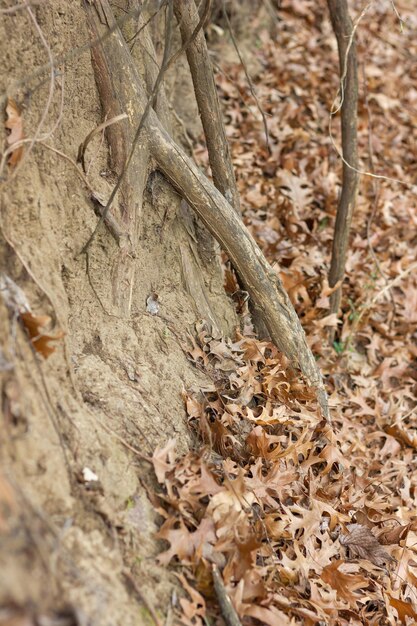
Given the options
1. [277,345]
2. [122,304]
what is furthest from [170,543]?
[277,345]

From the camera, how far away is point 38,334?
7.02ft

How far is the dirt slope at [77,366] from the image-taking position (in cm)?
180

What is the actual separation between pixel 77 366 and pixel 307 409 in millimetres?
1444

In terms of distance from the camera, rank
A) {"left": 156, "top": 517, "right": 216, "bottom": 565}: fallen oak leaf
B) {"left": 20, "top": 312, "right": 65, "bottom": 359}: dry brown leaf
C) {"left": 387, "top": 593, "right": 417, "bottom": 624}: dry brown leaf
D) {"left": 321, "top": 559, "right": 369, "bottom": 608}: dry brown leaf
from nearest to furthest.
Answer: {"left": 20, "top": 312, "right": 65, "bottom": 359}: dry brown leaf, {"left": 156, "top": 517, "right": 216, "bottom": 565}: fallen oak leaf, {"left": 321, "top": 559, "right": 369, "bottom": 608}: dry brown leaf, {"left": 387, "top": 593, "right": 417, "bottom": 624}: dry brown leaf

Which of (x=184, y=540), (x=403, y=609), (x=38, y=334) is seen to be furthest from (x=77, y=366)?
(x=403, y=609)

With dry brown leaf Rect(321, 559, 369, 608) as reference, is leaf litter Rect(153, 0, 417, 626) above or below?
above

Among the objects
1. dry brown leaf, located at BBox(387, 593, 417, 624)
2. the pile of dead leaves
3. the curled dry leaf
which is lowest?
dry brown leaf, located at BBox(387, 593, 417, 624)

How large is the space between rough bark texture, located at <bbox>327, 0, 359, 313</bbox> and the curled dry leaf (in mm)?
2282

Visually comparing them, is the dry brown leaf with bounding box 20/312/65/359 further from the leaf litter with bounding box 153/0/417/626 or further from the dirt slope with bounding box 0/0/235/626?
the leaf litter with bounding box 153/0/417/626

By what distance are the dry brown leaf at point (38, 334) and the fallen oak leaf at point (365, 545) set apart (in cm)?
182

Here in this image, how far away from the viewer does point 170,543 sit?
226 cm

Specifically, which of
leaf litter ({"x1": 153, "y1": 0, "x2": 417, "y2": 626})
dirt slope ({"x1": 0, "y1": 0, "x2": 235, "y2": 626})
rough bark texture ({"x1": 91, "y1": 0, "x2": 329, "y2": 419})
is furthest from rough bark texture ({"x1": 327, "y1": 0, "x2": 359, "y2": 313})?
dirt slope ({"x1": 0, "y1": 0, "x2": 235, "y2": 626})

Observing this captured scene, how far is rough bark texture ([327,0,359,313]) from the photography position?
3924 mm

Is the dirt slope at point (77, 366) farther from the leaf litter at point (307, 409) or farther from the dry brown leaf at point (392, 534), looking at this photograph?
the dry brown leaf at point (392, 534)
